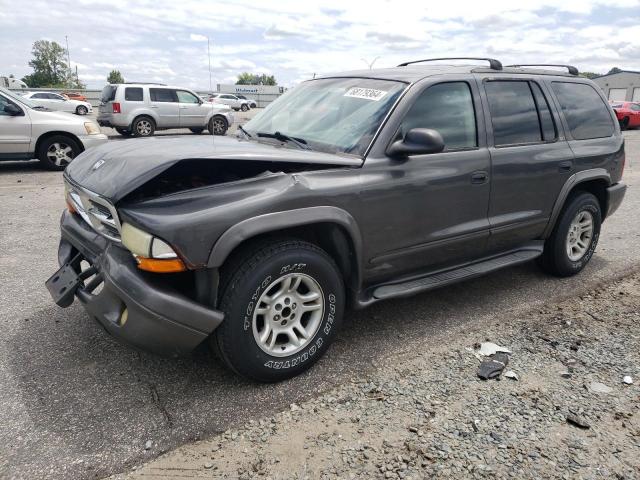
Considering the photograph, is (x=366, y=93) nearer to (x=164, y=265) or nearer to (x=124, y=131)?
(x=164, y=265)

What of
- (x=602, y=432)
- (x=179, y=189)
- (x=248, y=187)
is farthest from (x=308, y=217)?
(x=602, y=432)

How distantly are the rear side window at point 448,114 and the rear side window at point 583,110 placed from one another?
1.20m

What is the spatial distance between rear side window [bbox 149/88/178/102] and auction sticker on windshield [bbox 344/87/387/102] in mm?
14814

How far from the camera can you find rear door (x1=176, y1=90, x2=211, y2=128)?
17.5m

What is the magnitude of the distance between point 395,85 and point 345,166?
2.77 feet

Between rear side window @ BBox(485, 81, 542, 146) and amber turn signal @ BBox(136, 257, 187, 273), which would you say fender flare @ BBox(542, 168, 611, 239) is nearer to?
rear side window @ BBox(485, 81, 542, 146)

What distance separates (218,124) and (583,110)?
51.1 ft

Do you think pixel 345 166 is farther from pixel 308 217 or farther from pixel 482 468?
pixel 482 468

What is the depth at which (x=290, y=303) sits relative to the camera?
292cm

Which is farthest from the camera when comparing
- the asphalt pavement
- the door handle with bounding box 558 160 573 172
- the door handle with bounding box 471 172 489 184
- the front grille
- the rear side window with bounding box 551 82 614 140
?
the rear side window with bounding box 551 82 614 140

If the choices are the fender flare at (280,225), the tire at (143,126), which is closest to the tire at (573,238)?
the fender flare at (280,225)

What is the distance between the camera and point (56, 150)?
390 inches

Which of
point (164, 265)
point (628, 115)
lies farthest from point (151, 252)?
point (628, 115)

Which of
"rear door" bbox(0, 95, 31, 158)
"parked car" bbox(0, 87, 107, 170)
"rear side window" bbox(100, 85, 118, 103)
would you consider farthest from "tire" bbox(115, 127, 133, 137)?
"rear door" bbox(0, 95, 31, 158)
